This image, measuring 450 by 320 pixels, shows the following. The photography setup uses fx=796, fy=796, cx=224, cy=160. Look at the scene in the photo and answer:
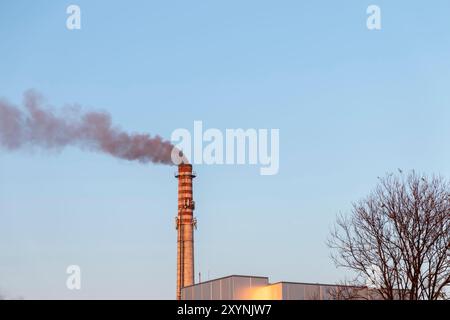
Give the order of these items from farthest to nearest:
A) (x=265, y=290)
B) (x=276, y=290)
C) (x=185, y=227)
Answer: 1. (x=185, y=227)
2. (x=265, y=290)
3. (x=276, y=290)

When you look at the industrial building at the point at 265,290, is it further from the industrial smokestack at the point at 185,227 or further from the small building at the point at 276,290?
the industrial smokestack at the point at 185,227

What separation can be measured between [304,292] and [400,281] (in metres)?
5.27

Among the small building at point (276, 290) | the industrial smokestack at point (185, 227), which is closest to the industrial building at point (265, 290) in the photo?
the small building at point (276, 290)

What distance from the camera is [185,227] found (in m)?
68.3

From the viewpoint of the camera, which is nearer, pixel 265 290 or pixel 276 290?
pixel 276 290

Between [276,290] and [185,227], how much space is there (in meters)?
27.3

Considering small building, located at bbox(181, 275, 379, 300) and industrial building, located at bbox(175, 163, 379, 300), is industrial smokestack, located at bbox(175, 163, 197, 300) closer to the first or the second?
industrial building, located at bbox(175, 163, 379, 300)

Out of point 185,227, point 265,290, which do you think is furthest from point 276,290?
point 185,227

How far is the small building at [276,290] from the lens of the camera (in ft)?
136

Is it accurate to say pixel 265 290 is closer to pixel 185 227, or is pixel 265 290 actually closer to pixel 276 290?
pixel 276 290

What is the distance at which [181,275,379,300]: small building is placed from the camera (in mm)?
→ 41438

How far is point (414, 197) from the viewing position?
3925 cm
